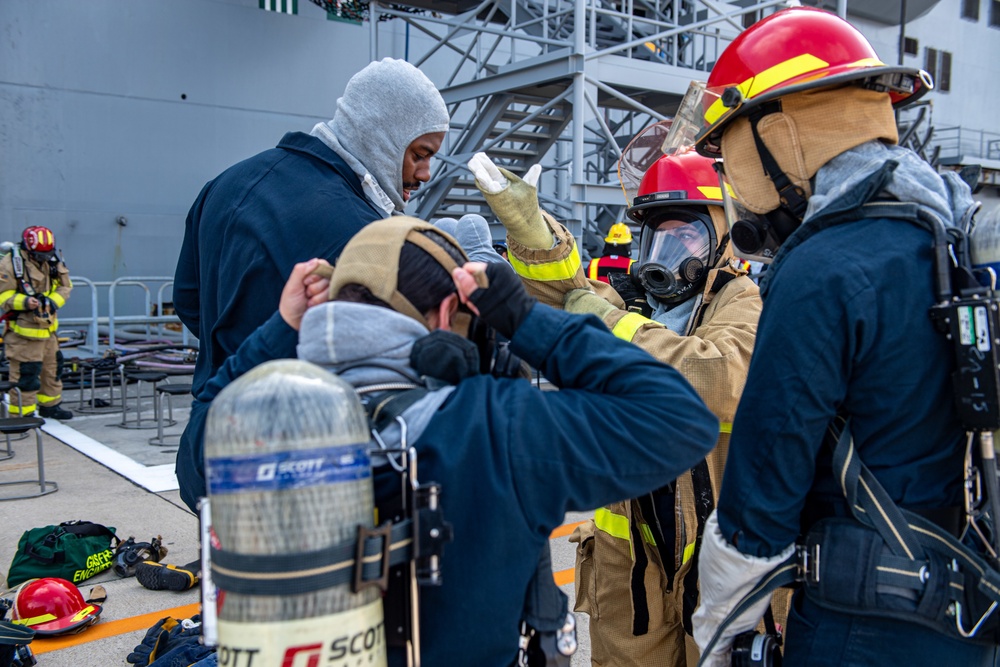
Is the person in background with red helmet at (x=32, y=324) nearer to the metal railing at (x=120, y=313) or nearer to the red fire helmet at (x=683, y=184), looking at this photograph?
the metal railing at (x=120, y=313)

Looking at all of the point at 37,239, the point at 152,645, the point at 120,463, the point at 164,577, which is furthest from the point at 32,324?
the point at 152,645

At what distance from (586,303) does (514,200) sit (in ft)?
1.33

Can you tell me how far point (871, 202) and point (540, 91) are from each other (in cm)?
844

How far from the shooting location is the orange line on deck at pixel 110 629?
3.47 meters

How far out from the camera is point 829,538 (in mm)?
1541

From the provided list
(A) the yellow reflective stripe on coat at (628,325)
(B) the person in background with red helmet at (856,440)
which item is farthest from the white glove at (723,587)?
(A) the yellow reflective stripe on coat at (628,325)

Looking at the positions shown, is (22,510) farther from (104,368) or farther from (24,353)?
(104,368)

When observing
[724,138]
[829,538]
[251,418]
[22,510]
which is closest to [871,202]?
[724,138]

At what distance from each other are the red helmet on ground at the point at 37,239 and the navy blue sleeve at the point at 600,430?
30.5 ft

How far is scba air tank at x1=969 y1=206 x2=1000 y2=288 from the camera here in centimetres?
147

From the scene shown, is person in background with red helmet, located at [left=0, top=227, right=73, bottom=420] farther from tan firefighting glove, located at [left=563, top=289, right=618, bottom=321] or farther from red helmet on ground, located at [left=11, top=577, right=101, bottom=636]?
tan firefighting glove, located at [left=563, top=289, right=618, bottom=321]

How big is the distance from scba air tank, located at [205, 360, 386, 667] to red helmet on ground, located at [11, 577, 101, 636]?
3016 mm

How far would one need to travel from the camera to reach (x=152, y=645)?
315 cm

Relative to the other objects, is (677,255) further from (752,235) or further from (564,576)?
(564,576)
